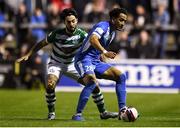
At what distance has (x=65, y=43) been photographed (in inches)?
606

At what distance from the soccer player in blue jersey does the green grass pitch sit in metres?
0.44

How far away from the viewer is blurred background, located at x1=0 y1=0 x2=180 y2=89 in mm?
26938

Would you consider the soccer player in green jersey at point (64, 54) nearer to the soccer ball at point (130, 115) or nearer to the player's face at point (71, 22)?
the player's face at point (71, 22)

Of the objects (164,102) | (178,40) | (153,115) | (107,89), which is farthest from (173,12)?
(153,115)

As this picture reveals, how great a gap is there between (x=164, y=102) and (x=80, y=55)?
22.2 ft

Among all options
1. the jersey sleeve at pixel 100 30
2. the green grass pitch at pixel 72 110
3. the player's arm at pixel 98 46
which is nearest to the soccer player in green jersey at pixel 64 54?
the green grass pitch at pixel 72 110

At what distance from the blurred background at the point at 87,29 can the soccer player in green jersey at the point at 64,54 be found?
10426 millimetres

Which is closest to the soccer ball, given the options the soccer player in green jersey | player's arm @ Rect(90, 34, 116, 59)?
the soccer player in green jersey

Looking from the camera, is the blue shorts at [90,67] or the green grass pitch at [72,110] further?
the blue shorts at [90,67]

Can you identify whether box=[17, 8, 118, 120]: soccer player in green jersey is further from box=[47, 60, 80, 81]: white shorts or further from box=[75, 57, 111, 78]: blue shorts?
box=[75, 57, 111, 78]: blue shorts

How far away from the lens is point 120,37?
27.8m

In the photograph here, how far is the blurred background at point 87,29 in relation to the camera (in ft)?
88.4

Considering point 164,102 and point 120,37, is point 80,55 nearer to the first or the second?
point 164,102

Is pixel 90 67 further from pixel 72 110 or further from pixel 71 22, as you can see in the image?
pixel 72 110
